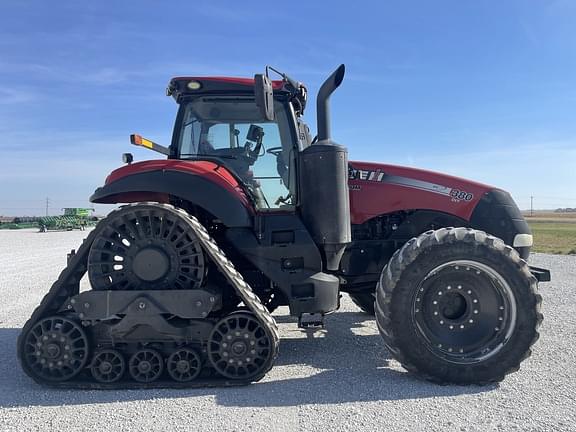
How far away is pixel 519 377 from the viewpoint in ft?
13.3

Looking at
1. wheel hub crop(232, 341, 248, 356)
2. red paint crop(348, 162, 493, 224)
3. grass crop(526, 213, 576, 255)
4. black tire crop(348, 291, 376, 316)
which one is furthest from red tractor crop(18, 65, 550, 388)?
grass crop(526, 213, 576, 255)

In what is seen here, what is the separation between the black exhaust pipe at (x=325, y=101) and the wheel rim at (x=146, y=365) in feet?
7.93

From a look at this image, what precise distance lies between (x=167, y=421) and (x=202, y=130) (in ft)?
8.86

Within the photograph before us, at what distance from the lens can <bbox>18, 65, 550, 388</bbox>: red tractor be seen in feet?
12.6

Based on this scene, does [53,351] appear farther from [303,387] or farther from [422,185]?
[422,185]

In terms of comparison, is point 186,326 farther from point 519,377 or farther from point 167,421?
point 519,377

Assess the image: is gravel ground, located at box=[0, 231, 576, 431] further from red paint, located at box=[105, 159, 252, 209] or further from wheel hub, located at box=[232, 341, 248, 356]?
red paint, located at box=[105, 159, 252, 209]

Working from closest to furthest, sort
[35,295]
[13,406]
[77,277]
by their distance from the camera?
[13,406] < [77,277] < [35,295]

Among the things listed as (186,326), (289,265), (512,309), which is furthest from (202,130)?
(512,309)

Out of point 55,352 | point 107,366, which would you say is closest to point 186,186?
point 107,366

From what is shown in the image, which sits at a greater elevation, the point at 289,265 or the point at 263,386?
the point at 289,265

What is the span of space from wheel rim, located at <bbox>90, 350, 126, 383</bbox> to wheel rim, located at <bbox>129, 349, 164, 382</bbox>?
0.31 feet

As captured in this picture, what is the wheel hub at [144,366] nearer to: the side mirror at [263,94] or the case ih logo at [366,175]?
the side mirror at [263,94]

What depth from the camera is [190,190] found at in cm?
407
